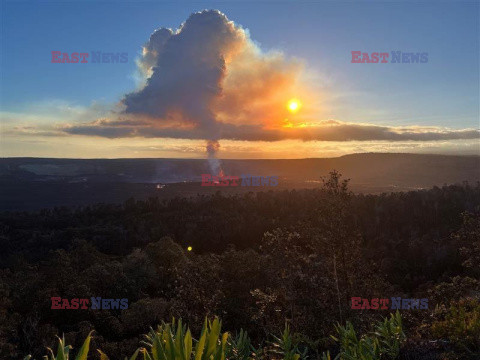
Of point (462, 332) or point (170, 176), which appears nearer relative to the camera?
point (462, 332)

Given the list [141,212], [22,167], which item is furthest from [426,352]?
[22,167]

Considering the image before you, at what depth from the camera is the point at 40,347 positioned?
18.8m

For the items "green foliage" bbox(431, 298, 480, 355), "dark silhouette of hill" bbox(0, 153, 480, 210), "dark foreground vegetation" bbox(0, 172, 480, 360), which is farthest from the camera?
"dark silhouette of hill" bbox(0, 153, 480, 210)

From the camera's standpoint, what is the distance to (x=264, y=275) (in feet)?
97.7

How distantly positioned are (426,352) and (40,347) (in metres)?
18.4

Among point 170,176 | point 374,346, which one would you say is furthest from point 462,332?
point 170,176

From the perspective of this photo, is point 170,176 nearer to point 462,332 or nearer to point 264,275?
point 264,275

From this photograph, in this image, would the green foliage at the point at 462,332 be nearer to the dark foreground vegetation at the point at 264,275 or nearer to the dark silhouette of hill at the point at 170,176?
the dark foreground vegetation at the point at 264,275

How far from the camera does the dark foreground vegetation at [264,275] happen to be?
9.73 meters

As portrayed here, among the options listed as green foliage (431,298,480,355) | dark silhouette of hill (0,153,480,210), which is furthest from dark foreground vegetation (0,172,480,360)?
dark silhouette of hill (0,153,480,210)

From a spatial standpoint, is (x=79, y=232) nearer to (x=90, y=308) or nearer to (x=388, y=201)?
(x=90, y=308)

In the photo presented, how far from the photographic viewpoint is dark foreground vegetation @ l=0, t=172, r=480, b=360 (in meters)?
9.73

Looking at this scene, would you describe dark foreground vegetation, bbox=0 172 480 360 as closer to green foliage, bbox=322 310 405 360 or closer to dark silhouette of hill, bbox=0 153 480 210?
green foliage, bbox=322 310 405 360

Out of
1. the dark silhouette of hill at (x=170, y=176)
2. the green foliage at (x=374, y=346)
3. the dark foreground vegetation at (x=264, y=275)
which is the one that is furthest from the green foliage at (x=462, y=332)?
the dark silhouette of hill at (x=170, y=176)
